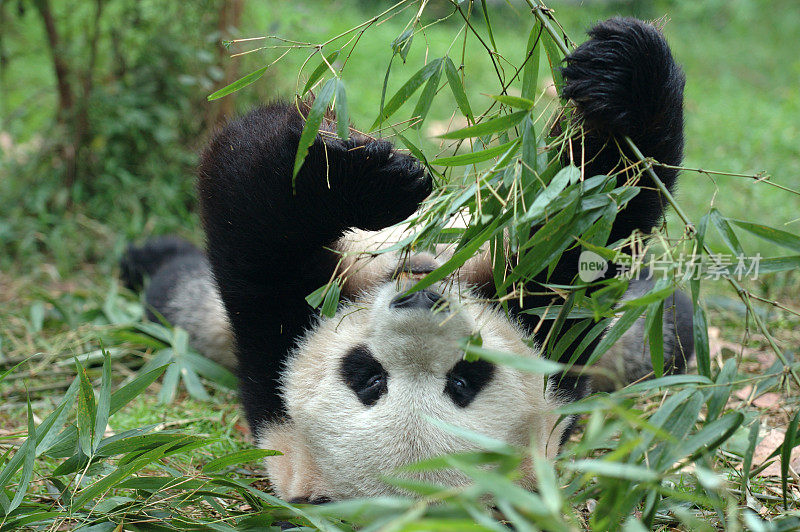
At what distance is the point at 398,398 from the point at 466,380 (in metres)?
0.18

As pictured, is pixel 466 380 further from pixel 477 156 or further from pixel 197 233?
pixel 197 233

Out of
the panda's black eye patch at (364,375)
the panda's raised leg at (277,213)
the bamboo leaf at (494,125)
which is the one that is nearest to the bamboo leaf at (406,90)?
the panda's raised leg at (277,213)

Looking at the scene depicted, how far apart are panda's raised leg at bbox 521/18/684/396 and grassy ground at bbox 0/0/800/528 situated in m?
0.27

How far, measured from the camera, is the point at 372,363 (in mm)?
1909

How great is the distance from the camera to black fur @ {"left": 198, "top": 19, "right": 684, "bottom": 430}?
179 cm

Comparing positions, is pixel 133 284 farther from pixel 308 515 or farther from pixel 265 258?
pixel 308 515

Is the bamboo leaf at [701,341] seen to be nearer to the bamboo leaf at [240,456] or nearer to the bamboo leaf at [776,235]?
the bamboo leaf at [776,235]

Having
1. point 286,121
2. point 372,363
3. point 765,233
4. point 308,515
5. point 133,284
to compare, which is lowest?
point 133,284

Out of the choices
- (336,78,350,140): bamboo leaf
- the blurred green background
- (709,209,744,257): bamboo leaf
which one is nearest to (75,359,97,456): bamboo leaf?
(336,78,350,140): bamboo leaf

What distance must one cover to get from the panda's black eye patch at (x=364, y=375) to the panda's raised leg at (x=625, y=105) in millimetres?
429

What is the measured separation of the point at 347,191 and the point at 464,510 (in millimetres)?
1064

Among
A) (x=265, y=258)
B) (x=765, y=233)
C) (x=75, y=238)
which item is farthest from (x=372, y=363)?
(x=75, y=238)

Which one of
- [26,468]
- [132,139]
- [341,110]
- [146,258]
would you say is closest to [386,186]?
[341,110]

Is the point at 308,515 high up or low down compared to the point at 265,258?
down
